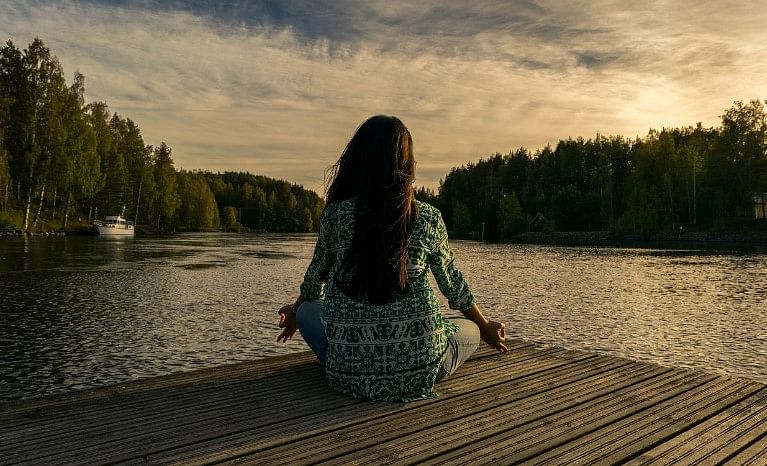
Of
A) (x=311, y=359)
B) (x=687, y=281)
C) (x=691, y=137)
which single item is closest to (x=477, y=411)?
(x=311, y=359)

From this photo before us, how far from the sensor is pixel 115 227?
7969 centimetres

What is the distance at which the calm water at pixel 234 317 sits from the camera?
431 inches

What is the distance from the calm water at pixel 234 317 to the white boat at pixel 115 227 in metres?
50.2

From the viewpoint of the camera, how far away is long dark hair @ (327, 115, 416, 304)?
4211 millimetres

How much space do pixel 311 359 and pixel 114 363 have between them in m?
5.86

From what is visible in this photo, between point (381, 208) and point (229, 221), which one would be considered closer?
point (381, 208)

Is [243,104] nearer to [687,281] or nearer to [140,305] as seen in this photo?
[140,305]

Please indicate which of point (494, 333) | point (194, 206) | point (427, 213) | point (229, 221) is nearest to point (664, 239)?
point (494, 333)

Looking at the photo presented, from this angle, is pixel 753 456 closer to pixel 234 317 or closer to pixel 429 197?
pixel 234 317

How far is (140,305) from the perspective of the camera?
58.5 ft

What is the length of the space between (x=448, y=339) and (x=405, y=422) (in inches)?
38.2

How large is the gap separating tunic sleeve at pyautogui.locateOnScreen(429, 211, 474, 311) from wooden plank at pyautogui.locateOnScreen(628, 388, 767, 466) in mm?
1720

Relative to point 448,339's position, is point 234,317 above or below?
below

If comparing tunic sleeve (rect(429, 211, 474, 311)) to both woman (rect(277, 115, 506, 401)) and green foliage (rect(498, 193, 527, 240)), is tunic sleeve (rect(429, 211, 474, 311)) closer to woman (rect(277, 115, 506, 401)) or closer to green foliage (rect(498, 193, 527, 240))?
woman (rect(277, 115, 506, 401))
